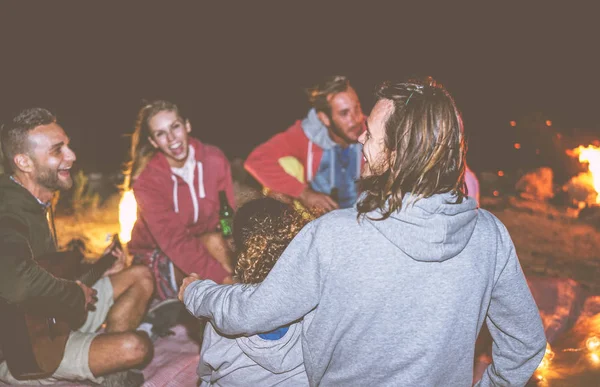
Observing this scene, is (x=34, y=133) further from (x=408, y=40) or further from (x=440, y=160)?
(x=408, y=40)

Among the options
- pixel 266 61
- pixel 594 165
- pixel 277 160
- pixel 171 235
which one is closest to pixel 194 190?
pixel 171 235

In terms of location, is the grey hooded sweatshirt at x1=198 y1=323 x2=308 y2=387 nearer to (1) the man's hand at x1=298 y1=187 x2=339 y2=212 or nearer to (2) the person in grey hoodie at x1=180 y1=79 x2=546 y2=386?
(2) the person in grey hoodie at x1=180 y1=79 x2=546 y2=386

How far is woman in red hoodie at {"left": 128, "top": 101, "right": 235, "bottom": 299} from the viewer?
4.30m

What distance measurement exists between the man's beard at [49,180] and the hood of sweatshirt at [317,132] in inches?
102

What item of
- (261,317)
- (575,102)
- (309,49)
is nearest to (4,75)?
(309,49)

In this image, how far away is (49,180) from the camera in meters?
3.56

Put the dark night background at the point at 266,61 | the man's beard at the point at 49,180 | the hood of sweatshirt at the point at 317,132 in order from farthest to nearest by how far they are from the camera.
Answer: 1. the dark night background at the point at 266,61
2. the hood of sweatshirt at the point at 317,132
3. the man's beard at the point at 49,180

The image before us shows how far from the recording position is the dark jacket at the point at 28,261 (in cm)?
298

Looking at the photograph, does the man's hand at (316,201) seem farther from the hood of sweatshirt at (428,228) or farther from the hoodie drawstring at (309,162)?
the hood of sweatshirt at (428,228)

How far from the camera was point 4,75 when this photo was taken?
11547 millimetres

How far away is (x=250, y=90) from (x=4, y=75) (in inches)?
321

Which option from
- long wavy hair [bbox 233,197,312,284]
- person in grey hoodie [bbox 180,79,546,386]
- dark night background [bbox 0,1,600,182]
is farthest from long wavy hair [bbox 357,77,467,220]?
dark night background [bbox 0,1,600,182]

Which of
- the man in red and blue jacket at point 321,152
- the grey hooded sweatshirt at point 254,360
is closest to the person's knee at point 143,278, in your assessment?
the man in red and blue jacket at point 321,152

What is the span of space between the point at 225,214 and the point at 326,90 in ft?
5.73
